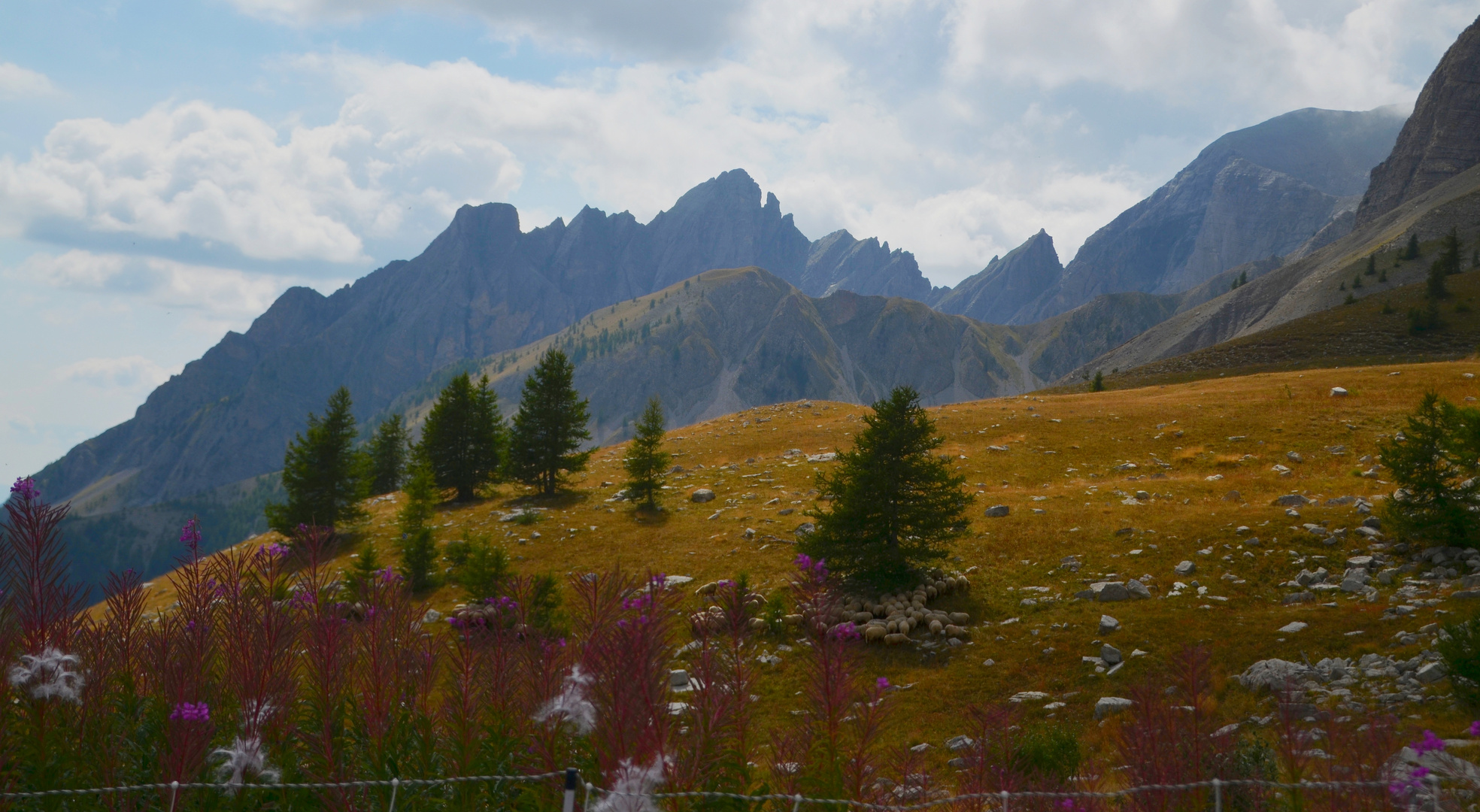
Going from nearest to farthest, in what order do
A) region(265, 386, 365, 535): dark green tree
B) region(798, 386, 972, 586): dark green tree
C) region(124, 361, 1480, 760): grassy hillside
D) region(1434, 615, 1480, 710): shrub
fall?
region(1434, 615, 1480, 710): shrub, region(124, 361, 1480, 760): grassy hillside, region(798, 386, 972, 586): dark green tree, region(265, 386, 365, 535): dark green tree

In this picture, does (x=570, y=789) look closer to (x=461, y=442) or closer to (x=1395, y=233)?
(x=461, y=442)

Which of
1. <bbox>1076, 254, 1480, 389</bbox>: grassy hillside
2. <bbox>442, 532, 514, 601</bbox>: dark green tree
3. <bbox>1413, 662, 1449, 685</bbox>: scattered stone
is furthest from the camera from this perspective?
<bbox>1076, 254, 1480, 389</bbox>: grassy hillside

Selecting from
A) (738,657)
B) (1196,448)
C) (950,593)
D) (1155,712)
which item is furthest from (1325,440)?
(738,657)

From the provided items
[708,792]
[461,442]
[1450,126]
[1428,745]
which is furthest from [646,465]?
[1450,126]

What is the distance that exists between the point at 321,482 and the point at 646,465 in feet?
58.8

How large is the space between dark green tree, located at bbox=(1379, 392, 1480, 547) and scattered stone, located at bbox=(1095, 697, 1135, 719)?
10505 mm

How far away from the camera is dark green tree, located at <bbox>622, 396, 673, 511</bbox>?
34.3m

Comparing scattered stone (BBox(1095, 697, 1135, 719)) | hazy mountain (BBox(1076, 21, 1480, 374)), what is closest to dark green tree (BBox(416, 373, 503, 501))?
scattered stone (BBox(1095, 697, 1135, 719))

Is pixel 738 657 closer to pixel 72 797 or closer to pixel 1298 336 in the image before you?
pixel 72 797

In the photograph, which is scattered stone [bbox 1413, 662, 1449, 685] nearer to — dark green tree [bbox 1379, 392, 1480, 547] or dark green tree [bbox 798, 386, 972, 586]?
dark green tree [bbox 1379, 392, 1480, 547]

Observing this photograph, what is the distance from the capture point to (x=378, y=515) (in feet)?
132

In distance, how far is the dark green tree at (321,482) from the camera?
36562 mm

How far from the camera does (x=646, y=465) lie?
1352 inches

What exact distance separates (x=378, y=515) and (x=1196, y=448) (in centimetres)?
4311
